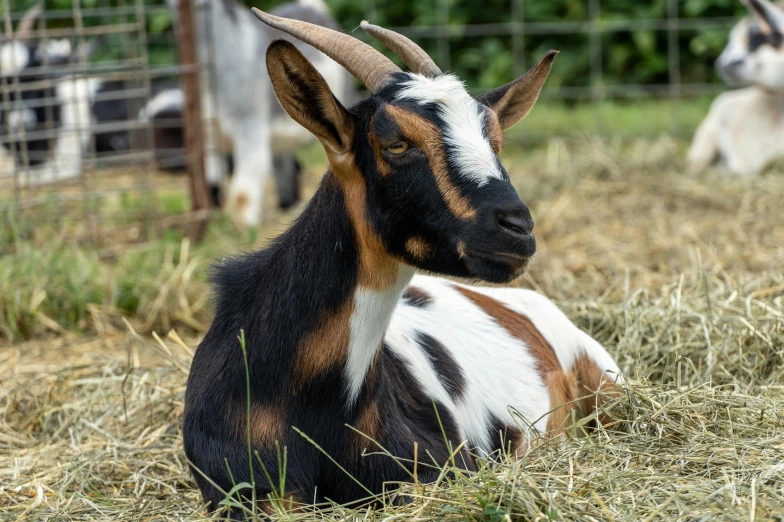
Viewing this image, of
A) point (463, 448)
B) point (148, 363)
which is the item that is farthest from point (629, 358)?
point (148, 363)

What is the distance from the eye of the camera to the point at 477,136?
3.07 meters

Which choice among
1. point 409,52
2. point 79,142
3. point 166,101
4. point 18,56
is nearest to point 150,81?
point 166,101

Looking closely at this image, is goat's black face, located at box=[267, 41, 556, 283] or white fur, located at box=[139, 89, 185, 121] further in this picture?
white fur, located at box=[139, 89, 185, 121]

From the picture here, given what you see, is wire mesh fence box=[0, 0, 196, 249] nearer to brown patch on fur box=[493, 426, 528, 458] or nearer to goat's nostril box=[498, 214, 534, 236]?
brown patch on fur box=[493, 426, 528, 458]

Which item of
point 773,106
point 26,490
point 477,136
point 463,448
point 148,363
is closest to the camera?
point 477,136

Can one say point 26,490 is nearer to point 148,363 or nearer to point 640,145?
point 148,363

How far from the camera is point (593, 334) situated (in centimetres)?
465

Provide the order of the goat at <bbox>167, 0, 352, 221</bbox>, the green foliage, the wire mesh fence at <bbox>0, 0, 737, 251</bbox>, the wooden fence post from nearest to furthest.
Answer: the wooden fence post
the wire mesh fence at <bbox>0, 0, 737, 251</bbox>
the goat at <bbox>167, 0, 352, 221</bbox>
the green foliage

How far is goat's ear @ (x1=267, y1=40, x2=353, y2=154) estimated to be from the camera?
2908 millimetres

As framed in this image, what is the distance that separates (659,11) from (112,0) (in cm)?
679

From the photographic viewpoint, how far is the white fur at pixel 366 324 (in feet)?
10.2

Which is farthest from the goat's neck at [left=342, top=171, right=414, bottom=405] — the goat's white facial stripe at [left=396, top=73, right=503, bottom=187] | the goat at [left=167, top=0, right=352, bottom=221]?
the goat at [left=167, top=0, right=352, bottom=221]

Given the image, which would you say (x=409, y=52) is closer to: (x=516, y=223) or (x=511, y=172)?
(x=516, y=223)

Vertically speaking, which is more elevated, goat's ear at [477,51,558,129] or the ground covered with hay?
goat's ear at [477,51,558,129]
